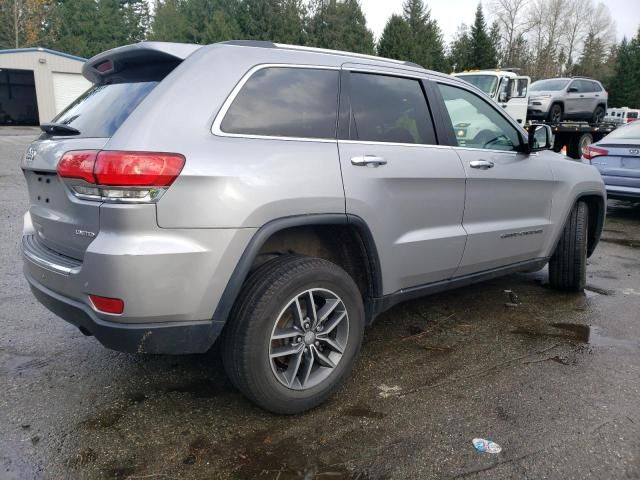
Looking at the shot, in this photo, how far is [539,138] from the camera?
4230mm

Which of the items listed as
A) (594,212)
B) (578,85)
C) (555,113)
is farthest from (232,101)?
(578,85)

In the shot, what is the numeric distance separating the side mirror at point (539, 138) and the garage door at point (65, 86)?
30486mm

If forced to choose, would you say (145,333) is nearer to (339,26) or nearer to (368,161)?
(368,161)

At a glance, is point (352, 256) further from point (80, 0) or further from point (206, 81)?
point (80, 0)

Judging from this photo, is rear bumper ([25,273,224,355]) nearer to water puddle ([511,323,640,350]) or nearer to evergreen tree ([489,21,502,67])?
water puddle ([511,323,640,350])

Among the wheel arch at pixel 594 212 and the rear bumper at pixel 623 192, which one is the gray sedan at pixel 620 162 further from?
the wheel arch at pixel 594 212

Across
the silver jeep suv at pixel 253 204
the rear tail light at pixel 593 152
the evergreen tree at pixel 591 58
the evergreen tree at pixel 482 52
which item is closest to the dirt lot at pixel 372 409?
the silver jeep suv at pixel 253 204

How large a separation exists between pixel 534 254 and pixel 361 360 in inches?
72.7

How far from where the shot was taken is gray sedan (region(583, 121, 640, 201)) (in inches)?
323

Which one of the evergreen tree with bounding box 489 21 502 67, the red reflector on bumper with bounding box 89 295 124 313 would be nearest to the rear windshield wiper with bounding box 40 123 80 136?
the red reflector on bumper with bounding box 89 295 124 313

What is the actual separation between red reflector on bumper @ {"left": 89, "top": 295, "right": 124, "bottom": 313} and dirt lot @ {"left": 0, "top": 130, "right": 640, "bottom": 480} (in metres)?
0.70

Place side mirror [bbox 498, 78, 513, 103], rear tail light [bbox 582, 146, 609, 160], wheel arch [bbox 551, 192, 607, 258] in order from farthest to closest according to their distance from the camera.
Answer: side mirror [bbox 498, 78, 513, 103]
rear tail light [bbox 582, 146, 609, 160]
wheel arch [bbox 551, 192, 607, 258]

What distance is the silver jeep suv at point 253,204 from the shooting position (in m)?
2.30

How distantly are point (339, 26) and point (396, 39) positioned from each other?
862 cm
